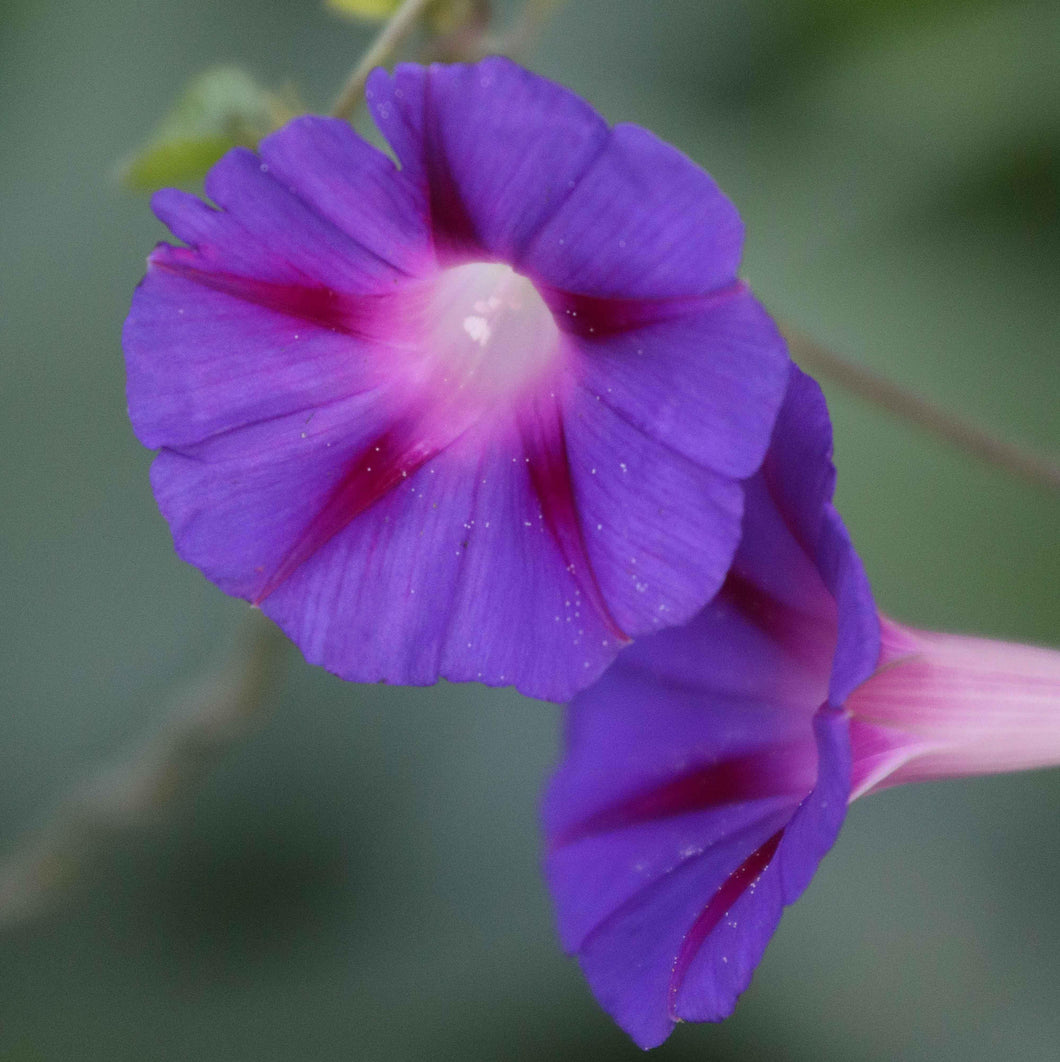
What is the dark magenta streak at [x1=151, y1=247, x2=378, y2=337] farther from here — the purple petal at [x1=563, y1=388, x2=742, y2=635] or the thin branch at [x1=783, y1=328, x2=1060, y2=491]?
the thin branch at [x1=783, y1=328, x2=1060, y2=491]

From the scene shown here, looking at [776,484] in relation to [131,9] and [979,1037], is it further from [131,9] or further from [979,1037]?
[131,9]

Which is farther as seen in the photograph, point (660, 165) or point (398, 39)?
point (398, 39)

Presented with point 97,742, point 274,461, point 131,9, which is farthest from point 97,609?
point 274,461

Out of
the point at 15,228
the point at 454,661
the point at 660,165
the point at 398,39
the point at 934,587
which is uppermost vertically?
the point at 660,165

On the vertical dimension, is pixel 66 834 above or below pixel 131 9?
below

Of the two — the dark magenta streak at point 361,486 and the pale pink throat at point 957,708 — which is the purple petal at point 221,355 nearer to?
the dark magenta streak at point 361,486

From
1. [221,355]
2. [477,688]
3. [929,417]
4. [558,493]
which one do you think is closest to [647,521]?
[558,493]

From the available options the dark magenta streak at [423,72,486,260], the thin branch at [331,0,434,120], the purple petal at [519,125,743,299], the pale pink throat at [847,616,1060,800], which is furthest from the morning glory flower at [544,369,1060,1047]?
the thin branch at [331,0,434,120]

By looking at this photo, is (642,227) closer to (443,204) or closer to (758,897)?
(443,204)
